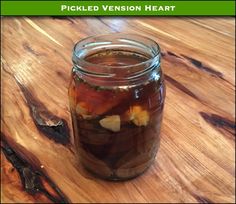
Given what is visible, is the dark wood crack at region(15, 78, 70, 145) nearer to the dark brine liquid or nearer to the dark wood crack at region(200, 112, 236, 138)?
the dark brine liquid

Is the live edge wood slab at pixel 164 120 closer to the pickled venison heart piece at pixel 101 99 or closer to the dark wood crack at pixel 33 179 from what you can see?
the dark wood crack at pixel 33 179

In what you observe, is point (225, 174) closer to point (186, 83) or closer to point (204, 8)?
point (186, 83)

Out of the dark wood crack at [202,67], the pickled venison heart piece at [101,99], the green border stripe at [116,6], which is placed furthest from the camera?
the green border stripe at [116,6]

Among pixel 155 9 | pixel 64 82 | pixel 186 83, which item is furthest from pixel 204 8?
pixel 64 82

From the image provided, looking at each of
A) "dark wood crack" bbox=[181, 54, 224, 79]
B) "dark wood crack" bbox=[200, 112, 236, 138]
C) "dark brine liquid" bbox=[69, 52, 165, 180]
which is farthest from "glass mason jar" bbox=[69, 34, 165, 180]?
"dark wood crack" bbox=[181, 54, 224, 79]

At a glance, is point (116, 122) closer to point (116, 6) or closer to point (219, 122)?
point (219, 122)

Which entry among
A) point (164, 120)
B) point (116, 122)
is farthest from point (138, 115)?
point (164, 120)

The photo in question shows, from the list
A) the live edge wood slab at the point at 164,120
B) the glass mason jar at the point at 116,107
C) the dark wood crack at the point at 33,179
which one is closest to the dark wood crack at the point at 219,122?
the live edge wood slab at the point at 164,120
